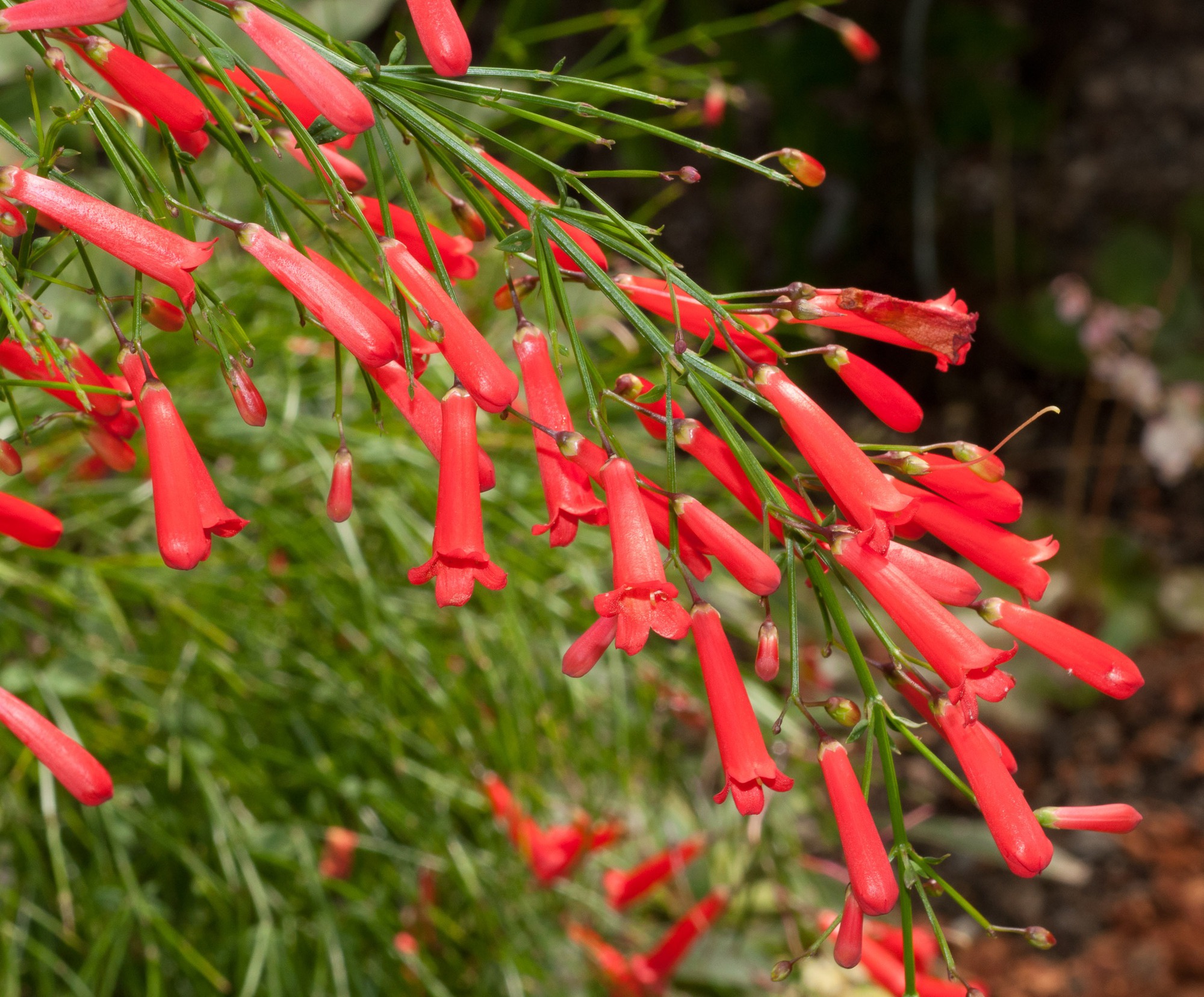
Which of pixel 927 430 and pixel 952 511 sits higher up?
pixel 952 511

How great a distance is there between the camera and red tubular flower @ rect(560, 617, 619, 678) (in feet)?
1.55

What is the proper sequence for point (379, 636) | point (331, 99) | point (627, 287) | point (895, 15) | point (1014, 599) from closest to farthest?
point (331, 99), point (627, 287), point (379, 636), point (1014, 599), point (895, 15)

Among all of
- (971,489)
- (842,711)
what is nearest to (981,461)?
(971,489)

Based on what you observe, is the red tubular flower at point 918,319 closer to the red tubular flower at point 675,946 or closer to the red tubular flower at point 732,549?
the red tubular flower at point 732,549

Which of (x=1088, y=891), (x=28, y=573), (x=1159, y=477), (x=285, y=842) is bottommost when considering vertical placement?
(x=1088, y=891)

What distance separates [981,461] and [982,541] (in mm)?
47

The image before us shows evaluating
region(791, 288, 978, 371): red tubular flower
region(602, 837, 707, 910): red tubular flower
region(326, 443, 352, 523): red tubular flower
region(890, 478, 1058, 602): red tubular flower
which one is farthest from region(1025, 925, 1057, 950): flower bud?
region(602, 837, 707, 910): red tubular flower

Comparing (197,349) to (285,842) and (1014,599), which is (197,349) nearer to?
(285,842)

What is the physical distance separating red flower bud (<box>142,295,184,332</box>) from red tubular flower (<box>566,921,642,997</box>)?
107 centimetres

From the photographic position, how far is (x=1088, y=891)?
2174 mm

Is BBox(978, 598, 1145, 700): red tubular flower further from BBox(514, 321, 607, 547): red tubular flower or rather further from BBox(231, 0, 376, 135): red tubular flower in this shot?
BBox(231, 0, 376, 135): red tubular flower

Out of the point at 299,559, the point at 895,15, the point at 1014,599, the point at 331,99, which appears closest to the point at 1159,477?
the point at 1014,599

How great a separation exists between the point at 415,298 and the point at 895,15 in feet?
7.90

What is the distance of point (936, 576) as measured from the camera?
46 cm
